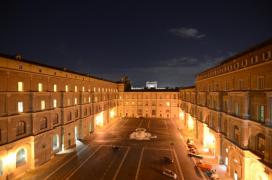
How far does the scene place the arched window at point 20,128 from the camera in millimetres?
29356

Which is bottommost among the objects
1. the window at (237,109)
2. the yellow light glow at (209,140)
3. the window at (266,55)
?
the yellow light glow at (209,140)

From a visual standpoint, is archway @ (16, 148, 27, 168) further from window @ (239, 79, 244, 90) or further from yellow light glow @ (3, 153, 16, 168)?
window @ (239, 79, 244, 90)

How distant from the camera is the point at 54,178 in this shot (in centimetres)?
2880

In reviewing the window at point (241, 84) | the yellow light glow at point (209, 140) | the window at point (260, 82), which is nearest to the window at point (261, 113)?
the window at point (260, 82)

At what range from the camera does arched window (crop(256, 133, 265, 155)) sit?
74.5 ft

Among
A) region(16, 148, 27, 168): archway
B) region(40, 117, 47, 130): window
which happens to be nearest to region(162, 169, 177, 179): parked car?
region(16, 148, 27, 168): archway

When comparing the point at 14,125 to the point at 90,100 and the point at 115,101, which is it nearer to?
the point at 90,100

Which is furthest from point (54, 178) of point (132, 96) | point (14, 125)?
point (132, 96)

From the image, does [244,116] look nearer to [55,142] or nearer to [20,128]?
[20,128]

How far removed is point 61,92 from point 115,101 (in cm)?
4882

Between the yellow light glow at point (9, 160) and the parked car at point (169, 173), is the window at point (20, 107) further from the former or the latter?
the parked car at point (169, 173)

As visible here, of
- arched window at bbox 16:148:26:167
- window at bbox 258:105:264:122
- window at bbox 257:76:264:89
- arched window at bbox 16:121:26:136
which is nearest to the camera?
window at bbox 258:105:264:122

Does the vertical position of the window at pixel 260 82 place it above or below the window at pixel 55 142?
above

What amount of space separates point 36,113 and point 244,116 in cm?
3210
